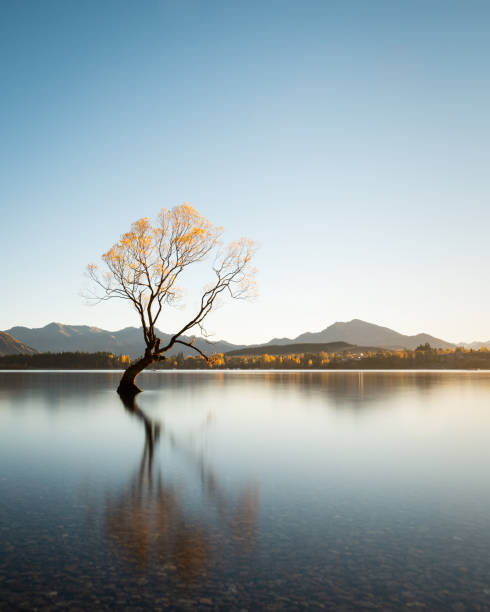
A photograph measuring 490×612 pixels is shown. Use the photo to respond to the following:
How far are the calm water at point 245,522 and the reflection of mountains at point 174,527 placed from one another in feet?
0.10

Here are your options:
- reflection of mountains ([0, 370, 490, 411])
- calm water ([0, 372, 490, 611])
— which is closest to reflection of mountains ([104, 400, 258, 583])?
calm water ([0, 372, 490, 611])

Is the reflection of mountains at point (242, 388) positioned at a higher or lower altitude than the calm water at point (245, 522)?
lower

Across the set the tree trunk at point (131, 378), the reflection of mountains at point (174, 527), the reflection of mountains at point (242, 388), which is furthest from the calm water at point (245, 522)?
the tree trunk at point (131, 378)

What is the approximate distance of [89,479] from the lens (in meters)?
9.53

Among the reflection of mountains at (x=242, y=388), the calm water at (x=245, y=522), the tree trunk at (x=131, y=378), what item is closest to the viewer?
the calm water at (x=245, y=522)

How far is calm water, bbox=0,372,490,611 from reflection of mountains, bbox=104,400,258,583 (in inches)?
1.1

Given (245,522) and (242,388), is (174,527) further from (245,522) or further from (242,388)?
(242,388)

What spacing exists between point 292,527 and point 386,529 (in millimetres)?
1319

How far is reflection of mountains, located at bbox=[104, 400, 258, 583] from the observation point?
5.38 metres

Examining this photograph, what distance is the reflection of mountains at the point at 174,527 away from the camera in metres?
5.38

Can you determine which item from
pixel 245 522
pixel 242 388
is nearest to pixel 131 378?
pixel 242 388

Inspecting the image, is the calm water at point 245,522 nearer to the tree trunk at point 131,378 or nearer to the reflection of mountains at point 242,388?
the reflection of mountains at point 242,388

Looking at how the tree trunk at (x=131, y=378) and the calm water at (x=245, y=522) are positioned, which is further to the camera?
the tree trunk at (x=131, y=378)

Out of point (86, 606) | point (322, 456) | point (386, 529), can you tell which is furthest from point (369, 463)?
point (86, 606)
